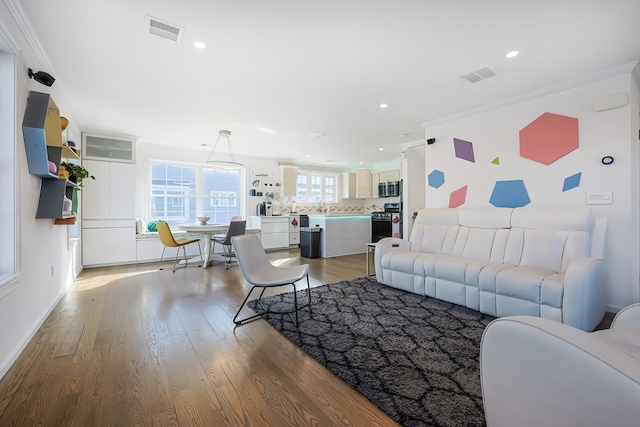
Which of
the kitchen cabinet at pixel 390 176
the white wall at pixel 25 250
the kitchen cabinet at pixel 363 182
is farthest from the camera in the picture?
the kitchen cabinet at pixel 363 182

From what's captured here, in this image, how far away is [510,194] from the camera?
3744 mm

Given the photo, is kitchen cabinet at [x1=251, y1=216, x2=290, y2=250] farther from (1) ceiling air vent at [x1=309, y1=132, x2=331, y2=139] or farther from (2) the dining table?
(1) ceiling air vent at [x1=309, y1=132, x2=331, y2=139]

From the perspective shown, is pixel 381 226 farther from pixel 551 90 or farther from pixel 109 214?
pixel 109 214

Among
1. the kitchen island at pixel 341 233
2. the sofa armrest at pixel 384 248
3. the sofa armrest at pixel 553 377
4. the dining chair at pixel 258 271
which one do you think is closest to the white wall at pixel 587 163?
the sofa armrest at pixel 384 248

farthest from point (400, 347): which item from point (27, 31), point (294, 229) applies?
point (294, 229)

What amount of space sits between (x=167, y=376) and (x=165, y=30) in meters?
2.60

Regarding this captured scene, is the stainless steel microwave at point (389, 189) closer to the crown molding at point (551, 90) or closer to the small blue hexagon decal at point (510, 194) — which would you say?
the crown molding at point (551, 90)

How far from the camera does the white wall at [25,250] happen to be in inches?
76.5

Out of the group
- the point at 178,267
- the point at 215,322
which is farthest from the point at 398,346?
the point at 178,267

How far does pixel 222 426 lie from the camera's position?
4.53 feet

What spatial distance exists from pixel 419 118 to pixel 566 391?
4.34 meters

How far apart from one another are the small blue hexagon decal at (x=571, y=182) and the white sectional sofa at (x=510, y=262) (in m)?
0.47

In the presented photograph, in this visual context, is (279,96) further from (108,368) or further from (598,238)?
(598,238)

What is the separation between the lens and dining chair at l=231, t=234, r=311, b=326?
2.61 m
